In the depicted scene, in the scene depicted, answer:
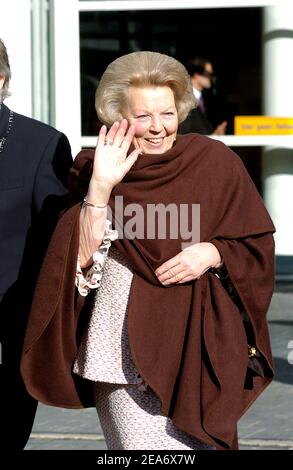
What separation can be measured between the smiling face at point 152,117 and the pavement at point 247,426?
242 centimetres

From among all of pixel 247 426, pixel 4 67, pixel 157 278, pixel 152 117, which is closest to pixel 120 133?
pixel 152 117

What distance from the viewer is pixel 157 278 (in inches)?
139

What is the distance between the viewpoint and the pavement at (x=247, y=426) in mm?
5730

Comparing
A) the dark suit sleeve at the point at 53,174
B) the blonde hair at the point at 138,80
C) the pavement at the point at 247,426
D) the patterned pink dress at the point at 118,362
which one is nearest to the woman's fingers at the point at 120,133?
the blonde hair at the point at 138,80

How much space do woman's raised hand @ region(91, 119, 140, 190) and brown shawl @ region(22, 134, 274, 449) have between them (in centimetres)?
7

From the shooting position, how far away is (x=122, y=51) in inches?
453

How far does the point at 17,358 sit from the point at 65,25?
509 centimetres

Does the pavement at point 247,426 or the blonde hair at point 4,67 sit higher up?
the blonde hair at point 4,67

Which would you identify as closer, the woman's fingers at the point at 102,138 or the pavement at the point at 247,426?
the woman's fingers at the point at 102,138

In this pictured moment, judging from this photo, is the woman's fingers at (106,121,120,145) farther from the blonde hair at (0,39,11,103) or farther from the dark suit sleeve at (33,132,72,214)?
the blonde hair at (0,39,11,103)

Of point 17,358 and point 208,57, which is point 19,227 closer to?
point 17,358

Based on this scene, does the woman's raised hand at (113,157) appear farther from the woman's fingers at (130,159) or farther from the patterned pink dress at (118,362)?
the patterned pink dress at (118,362)

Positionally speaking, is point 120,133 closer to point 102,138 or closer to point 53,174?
point 102,138

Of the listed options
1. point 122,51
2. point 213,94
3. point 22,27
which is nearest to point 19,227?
point 22,27
